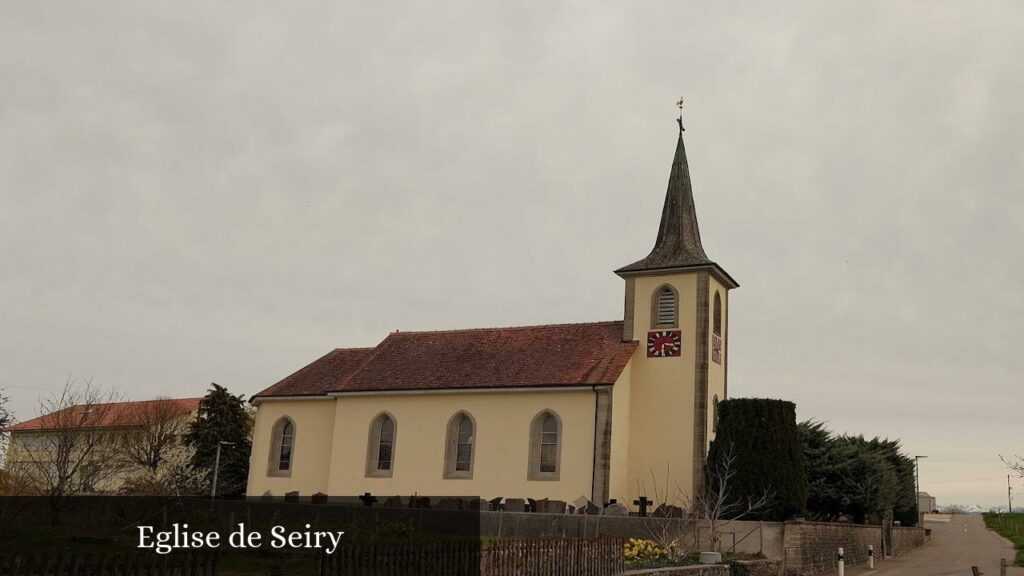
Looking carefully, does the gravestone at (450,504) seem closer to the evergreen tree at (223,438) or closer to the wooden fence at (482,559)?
the wooden fence at (482,559)

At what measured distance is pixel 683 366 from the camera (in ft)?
110

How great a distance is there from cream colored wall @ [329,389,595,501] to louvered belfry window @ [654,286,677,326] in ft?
15.3

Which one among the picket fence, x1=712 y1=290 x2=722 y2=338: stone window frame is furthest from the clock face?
the picket fence

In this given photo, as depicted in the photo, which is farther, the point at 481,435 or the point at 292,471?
the point at 292,471

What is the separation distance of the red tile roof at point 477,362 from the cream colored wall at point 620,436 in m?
0.86

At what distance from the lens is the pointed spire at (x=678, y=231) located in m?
35.3

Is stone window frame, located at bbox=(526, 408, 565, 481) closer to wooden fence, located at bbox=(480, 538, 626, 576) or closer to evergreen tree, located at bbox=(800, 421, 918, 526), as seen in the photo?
evergreen tree, located at bbox=(800, 421, 918, 526)

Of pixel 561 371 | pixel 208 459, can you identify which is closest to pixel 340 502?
pixel 561 371

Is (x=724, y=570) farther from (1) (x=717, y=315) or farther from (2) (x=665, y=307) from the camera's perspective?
(1) (x=717, y=315)

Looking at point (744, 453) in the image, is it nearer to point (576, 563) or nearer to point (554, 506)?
point (554, 506)

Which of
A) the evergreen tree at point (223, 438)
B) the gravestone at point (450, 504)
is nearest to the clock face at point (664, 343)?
the gravestone at point (450, 504)

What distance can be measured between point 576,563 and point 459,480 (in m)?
18.7

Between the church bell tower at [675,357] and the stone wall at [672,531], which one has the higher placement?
the church bell tower at [675,357]

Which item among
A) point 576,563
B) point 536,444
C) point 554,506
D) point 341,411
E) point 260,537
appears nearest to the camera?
point 576,563
